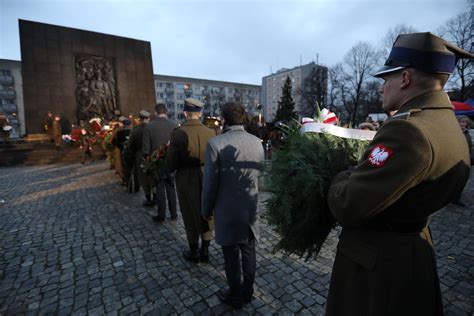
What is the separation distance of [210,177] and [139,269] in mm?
1986

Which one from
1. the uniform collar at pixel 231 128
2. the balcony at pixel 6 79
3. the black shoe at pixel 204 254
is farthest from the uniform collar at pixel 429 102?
the balcony at pixel 6 79

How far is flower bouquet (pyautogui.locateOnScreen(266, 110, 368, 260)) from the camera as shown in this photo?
4.65 ft

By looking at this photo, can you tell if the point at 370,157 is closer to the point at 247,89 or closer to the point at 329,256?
the point at 329,256

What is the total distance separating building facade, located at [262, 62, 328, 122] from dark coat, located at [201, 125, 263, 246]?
39.9 m

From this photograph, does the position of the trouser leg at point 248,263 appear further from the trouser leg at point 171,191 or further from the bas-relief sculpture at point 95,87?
the bas-relief sculpture at point 95,87

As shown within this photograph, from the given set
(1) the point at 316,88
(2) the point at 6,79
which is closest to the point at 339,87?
(1) the point at 316,88

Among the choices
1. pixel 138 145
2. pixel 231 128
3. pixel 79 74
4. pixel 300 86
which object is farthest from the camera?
pixel 300 86

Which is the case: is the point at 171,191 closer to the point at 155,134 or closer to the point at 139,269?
the point at 155,134

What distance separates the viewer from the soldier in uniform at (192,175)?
350cm

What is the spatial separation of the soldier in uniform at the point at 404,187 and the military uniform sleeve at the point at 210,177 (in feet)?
4.49

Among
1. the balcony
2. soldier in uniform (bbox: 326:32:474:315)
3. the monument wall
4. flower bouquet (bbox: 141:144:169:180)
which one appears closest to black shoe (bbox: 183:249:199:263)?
flower bouquet (bbox: 141:144:169:180)

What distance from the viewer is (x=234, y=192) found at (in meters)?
2.53

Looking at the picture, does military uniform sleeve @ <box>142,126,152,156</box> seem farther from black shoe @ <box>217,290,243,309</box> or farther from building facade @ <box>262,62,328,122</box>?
building facade @ <box>262,62,328,122</box>

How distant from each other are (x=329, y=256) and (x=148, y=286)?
254 cm
